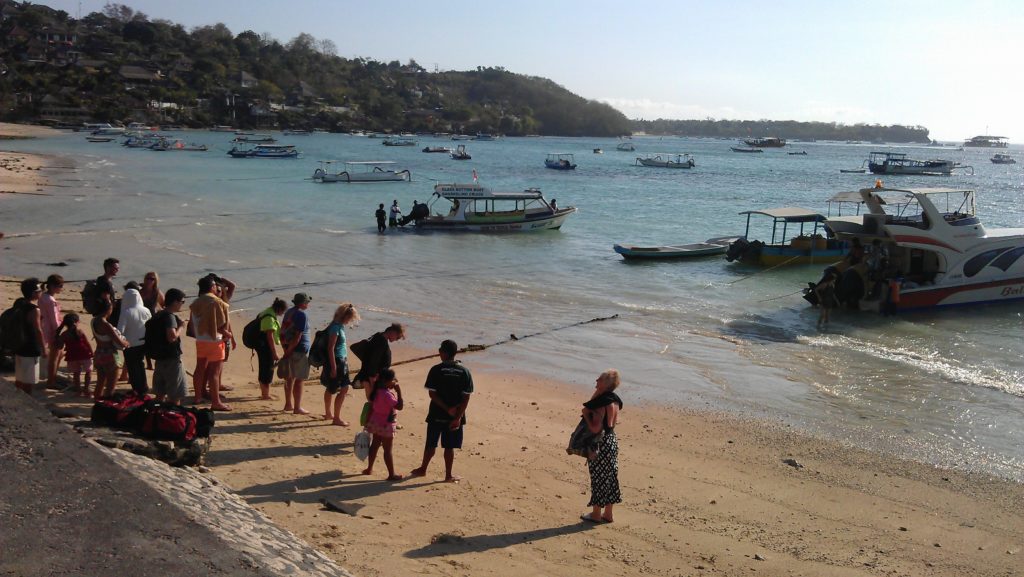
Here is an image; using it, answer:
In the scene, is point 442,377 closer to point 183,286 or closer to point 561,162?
point 183,286

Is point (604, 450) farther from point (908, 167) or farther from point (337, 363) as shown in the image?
point (908, 167)

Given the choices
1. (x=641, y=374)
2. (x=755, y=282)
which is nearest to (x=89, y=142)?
(x=755, y=282)

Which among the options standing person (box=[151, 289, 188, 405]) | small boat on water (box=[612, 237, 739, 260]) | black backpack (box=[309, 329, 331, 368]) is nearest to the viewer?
standing person (box=[151, 289, 188, 405])

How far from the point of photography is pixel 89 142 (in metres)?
98.0

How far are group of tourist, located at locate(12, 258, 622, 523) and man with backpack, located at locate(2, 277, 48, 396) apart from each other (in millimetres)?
11

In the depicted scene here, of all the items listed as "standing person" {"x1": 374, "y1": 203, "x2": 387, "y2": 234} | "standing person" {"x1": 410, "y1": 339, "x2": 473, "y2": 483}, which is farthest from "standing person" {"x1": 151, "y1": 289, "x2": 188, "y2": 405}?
"standing person" {"x1": 374, "y1": 203, "x2": 387, "y2": 234}

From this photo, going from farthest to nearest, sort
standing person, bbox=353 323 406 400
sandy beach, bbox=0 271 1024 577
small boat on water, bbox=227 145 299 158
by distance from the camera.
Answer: small boat on water, bbox=227 145 299 158 < standing person, bbox=353 323 406 400 < sandy beach, bbox=0 271 1024 577

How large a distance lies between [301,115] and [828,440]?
565ft

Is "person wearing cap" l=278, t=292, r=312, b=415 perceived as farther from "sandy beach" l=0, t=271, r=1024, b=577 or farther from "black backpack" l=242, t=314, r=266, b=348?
"sandy beach" l=0, t=271, r=1024, b=577

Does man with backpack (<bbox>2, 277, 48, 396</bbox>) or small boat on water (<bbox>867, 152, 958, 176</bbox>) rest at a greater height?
small boat on water (<bbox>867, 152, 958, 176</bbox>)

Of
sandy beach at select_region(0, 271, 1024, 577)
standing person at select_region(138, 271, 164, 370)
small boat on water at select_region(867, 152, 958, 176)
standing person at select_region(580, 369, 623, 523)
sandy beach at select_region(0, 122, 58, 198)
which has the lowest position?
sandy beach at select_region(0, 271, 1024, 577)

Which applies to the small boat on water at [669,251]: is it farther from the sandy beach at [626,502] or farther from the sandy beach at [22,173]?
the sandy beach at [22,173]

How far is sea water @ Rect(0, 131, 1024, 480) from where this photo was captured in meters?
13.6

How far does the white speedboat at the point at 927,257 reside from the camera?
20734 millimetres
